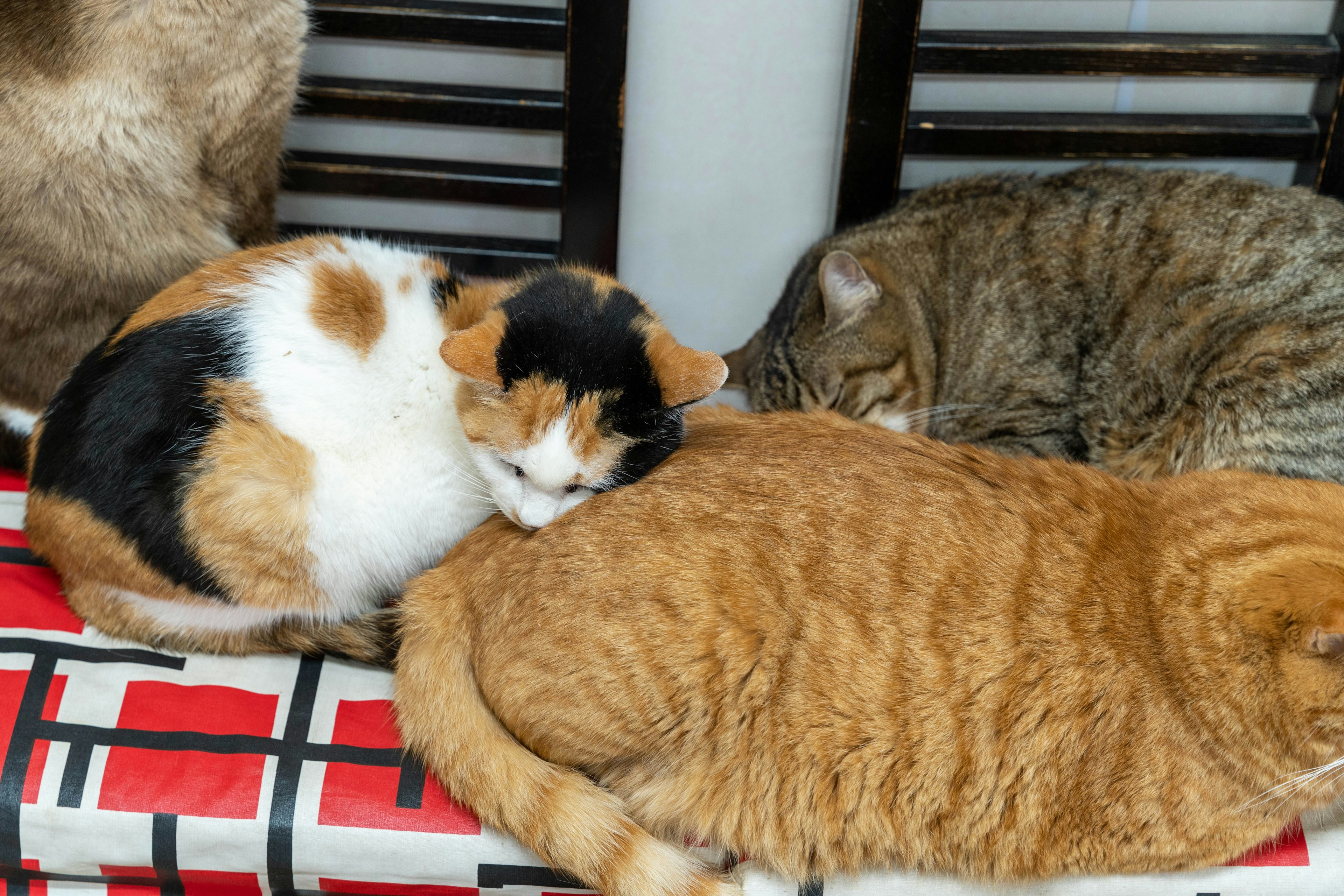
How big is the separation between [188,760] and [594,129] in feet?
4.39

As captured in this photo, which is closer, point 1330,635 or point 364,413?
point 1330,635

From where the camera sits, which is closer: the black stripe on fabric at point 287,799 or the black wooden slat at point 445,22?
the black stripe on fabric at point 287,799

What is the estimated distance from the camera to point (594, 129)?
1.96m

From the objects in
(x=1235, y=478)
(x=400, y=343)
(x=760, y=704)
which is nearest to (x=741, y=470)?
(x=760, y=704)

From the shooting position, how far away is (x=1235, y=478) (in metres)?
1.42

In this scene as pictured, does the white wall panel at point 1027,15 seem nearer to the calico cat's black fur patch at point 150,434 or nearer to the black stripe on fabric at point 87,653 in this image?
the calico cat's black fur patch at point 150,434

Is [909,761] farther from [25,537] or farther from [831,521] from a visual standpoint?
[25,537]

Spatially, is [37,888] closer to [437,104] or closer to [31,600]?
[31,600]

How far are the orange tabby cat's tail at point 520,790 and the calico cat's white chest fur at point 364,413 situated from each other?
197 millimetres

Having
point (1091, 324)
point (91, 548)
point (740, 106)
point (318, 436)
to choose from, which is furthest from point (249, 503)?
Answer: point (1091, 324)

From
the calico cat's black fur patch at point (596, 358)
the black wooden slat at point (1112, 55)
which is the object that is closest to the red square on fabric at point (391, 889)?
the calico cat's black fur patch at point (596, 358)

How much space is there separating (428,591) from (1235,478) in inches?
47.0

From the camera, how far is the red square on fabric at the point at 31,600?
5.01 feet

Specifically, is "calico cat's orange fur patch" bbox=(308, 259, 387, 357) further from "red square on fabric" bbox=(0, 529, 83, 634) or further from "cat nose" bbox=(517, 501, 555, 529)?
"red square on fabric" bbox=(0, 529, 83, 634)
